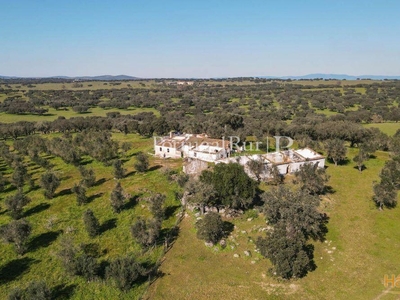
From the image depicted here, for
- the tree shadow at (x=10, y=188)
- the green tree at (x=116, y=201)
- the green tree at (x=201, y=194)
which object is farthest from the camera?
the tree shadow at (x=10, y=188)

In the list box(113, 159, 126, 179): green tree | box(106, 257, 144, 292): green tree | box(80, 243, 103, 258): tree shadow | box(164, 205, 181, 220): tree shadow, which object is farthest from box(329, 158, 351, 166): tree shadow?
box(80, 243, 103, 258): tree shadow

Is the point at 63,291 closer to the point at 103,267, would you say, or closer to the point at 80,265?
the point at 80,265

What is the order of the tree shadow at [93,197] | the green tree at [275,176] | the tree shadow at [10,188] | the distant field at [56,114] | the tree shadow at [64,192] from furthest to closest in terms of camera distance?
1. the distant field at [56,114]
2. the tree shadow at [10,188]
3. the tree shadow at [64,192]
4. the green tree at [275,176]
5. the tree shadow at [93,197]

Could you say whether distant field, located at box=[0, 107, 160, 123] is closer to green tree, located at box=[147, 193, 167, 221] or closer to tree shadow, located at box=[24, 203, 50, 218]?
tree shadow, located at box=[24, 203, 50, 218]

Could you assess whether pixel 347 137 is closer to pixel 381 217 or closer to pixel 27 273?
pixel 381 217

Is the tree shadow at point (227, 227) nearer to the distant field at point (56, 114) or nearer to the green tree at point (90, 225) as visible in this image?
the green tree at point (90, 225)

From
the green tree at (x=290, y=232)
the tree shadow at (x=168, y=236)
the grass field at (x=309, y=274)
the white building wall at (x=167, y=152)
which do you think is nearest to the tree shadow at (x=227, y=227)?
the grass field at (x=309, y=274)
